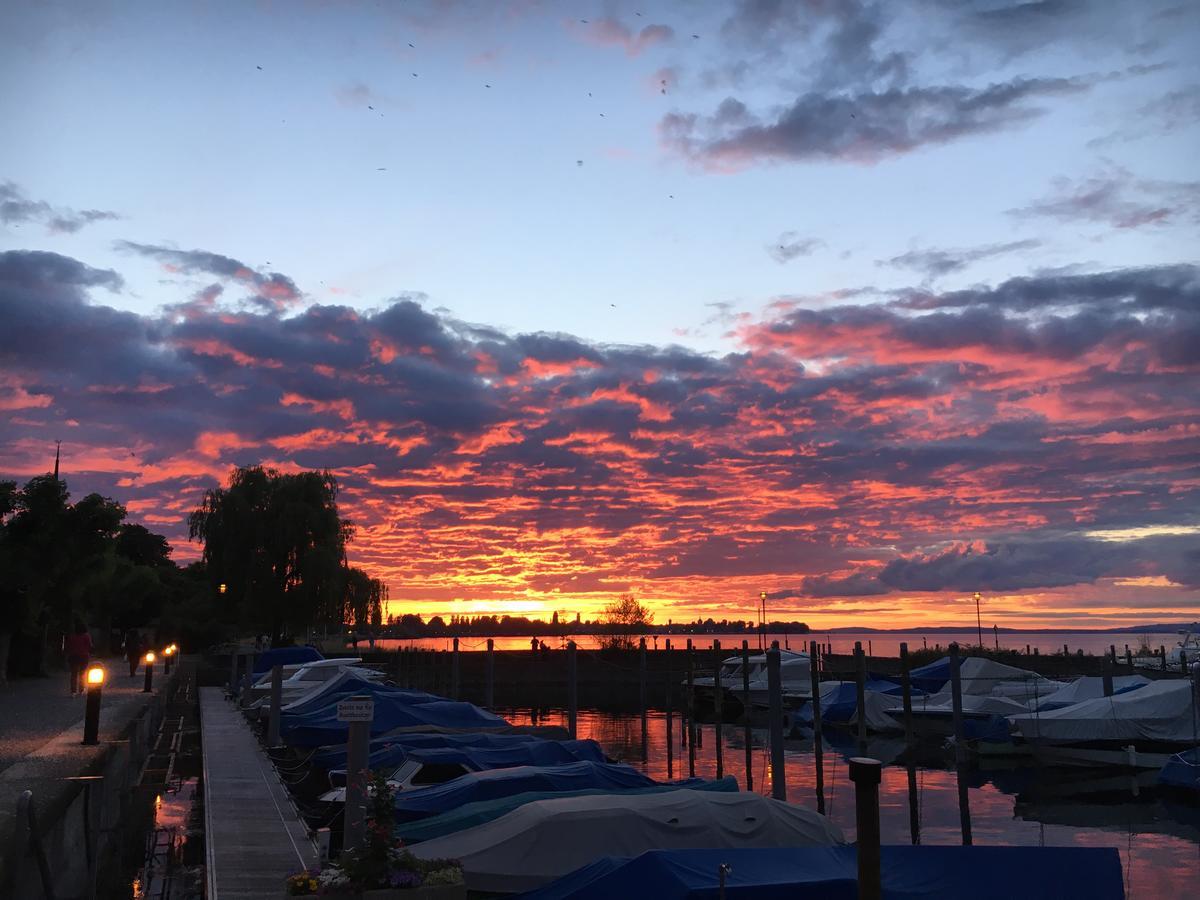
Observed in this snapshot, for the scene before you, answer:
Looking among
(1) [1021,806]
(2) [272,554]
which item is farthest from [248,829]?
(2) [272,554]

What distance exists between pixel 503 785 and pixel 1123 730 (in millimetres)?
29209

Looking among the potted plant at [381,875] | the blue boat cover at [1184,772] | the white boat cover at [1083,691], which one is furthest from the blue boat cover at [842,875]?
the white boat cover at [1083,691]

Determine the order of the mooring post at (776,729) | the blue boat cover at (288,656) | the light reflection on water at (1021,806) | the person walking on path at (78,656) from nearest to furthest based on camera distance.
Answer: the mooring post at (776,729) < the light reflection on water at (1021,806) < the person walking on path at (78,656) < the blue boat cover at (288,656)

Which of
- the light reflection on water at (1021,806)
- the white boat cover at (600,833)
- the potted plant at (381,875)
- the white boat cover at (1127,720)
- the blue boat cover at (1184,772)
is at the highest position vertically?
the potted plant at (381,875)

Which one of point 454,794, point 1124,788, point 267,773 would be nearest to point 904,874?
point 454,794

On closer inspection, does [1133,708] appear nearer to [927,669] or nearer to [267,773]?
[927,669]

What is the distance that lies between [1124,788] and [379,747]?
2628cm

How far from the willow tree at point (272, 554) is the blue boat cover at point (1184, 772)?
2021 inches

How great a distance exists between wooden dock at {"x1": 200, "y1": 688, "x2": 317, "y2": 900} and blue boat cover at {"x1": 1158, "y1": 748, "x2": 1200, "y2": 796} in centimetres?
2824

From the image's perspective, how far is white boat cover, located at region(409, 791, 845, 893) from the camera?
1619cm

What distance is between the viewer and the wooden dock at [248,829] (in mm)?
15703

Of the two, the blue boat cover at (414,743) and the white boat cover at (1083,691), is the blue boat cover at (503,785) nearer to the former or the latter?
the blue boat cover at (414,743)

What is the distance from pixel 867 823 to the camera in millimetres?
10656

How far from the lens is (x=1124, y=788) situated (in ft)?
126
